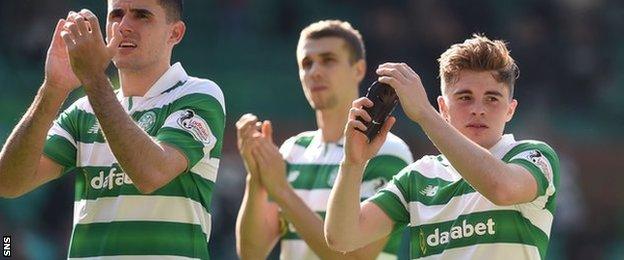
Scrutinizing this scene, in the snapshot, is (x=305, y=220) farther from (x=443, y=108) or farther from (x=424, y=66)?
(x=424, y=66)

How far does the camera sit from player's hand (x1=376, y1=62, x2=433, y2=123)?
230 inches

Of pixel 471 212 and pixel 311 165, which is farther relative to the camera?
pixel 311 165

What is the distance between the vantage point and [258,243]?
27.0 ft

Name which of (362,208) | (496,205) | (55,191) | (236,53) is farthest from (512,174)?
(236,53)

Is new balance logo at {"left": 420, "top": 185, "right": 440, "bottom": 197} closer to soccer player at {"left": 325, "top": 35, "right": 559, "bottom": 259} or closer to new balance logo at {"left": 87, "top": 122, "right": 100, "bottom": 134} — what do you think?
soccer player at {"left": 325, "top": 35, "right": 559, "bottom": 259}

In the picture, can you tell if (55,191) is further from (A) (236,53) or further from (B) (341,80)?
(B) (341,80)

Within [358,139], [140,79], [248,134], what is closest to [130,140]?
[140,79]

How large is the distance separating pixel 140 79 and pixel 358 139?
1.10 metres

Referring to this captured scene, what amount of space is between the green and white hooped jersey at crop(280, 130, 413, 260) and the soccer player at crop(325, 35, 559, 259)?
5.40ft

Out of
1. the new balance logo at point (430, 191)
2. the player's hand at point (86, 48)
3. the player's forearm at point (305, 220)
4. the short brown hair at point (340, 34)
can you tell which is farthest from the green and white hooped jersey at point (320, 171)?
the player's hand at point (86, 48)

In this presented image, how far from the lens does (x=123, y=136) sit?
232 inches

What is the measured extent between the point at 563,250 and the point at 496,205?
34.5 feet

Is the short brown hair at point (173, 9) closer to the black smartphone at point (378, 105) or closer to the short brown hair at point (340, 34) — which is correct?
the black smartphone at point (378, 105)

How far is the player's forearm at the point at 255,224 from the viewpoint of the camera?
8094 mm
